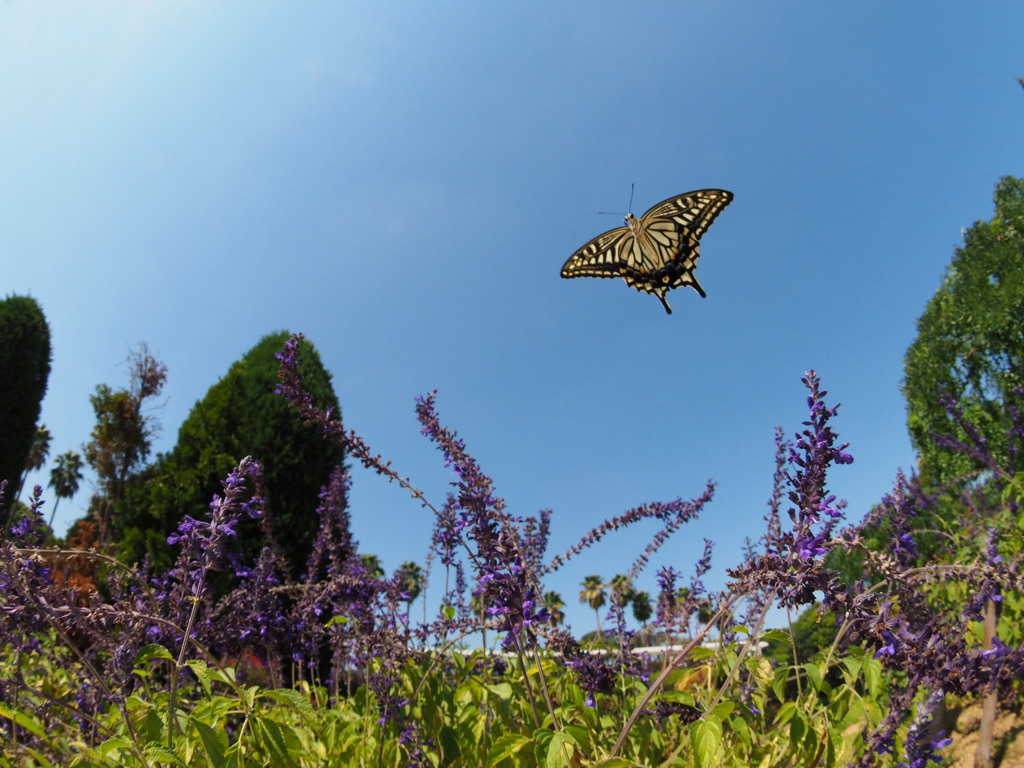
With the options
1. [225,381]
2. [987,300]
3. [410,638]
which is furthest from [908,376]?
[410,638]

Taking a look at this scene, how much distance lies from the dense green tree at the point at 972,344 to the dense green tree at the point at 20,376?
25.1 meters

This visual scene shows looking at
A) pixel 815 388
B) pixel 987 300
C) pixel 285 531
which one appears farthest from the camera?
pixel 987 300

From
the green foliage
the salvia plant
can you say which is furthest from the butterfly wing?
the green foliage

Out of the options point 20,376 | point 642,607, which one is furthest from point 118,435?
point 642,607

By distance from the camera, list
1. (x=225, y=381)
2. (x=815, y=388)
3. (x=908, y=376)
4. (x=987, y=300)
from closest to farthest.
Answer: (x=815, y=388) < (x=225, y=381) < (x=987, y=300) < (x=908, y=376)

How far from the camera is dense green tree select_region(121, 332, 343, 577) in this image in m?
10.9

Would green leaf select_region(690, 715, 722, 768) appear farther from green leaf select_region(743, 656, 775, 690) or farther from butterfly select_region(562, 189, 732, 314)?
butterfly select_region(562, 189, 732, 314)

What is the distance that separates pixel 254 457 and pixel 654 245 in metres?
7.77

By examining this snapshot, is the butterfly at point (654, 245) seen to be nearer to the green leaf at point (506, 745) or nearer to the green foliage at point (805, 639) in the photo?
the green foliage at point (805, 639)

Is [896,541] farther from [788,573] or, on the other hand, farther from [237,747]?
[237,747]

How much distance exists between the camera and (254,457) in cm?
1112

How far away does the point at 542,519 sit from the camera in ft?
14.9

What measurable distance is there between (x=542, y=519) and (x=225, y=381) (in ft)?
35.7

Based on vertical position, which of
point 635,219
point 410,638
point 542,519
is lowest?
point 410,638
